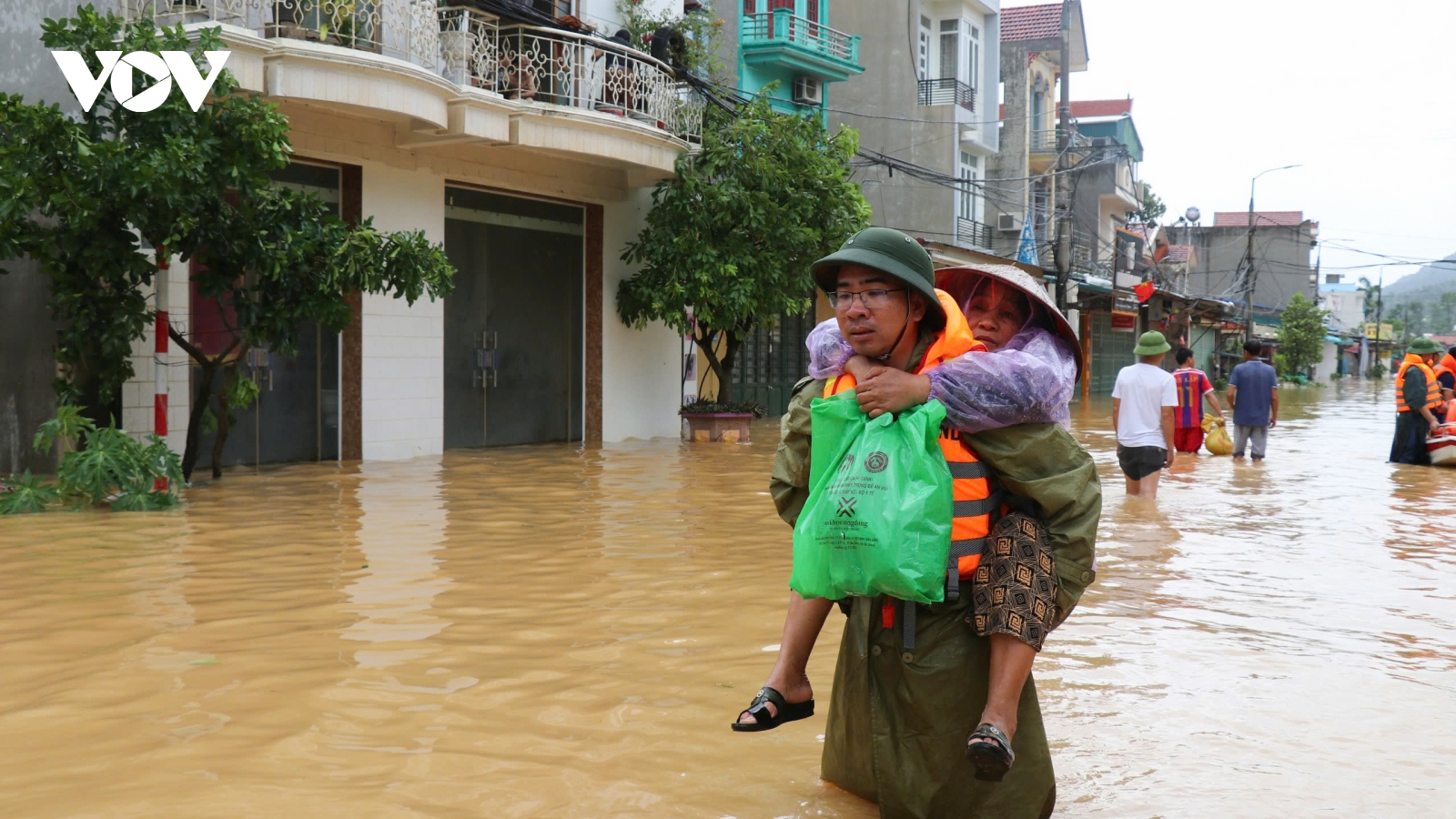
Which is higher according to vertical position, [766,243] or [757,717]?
[766,243]

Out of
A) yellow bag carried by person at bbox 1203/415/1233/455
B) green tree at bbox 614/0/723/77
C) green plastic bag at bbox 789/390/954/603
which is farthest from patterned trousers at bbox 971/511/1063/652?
yellow bag carried by person at bbox 1203/415/1233/455

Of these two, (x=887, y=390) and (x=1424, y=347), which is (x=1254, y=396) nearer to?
(x=1424, y=347)

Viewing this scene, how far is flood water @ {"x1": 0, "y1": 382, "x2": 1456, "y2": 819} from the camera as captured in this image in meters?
3.81

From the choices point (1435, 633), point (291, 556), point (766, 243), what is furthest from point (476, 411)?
point (1435, 633)

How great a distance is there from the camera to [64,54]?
9789 millimetres

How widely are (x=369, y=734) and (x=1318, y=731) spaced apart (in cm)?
333

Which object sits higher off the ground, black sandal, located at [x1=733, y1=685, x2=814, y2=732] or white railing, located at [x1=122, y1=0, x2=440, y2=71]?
white railing, located at [x1=122, y1=0, x2=440, y2=71]

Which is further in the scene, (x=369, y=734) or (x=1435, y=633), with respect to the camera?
(x=1435, y=633)

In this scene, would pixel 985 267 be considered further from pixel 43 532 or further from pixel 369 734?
pixel 43 532

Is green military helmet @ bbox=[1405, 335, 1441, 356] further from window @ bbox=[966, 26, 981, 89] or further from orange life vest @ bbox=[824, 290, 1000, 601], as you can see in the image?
window @ bbox=[966, 26, 981, 89]

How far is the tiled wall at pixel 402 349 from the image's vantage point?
14.1 meters

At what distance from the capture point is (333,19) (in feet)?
39.5

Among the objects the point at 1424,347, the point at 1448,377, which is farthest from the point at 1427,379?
the point at 1448,377

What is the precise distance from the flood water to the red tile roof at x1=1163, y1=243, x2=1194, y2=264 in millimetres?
51370
